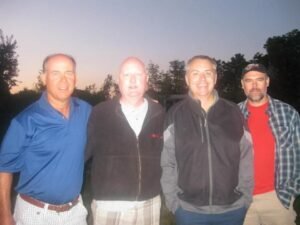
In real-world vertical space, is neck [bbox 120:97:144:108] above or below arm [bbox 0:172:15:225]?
above

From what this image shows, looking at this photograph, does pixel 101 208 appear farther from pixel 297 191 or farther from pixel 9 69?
pixel 9 69

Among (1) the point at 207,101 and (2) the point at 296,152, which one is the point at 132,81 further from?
(2) the point at 296,152

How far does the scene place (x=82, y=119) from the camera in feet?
12.9

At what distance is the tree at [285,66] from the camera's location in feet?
132

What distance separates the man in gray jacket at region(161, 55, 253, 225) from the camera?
11.9 ft

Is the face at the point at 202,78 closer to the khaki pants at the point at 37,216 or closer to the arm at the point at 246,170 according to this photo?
the arm at the point at 246,170

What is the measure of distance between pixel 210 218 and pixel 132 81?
1.87 metres

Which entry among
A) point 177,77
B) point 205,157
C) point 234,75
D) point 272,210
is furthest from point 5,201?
point 234,75

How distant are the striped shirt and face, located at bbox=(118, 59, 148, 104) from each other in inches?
74.6

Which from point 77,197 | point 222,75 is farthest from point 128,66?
point 222,75

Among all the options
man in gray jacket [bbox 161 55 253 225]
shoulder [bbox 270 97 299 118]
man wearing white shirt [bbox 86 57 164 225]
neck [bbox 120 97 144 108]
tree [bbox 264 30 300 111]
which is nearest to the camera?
man in gray jacket [bbox 161 55 253 225]

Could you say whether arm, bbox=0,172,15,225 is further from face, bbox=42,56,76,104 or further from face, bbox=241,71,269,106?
face, bbox=241,71,269,106

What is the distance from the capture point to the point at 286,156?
427 centimetres

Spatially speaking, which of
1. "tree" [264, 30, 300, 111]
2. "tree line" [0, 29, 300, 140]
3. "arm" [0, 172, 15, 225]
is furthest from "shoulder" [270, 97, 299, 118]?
"tree" [264, 30, 300, 111]
